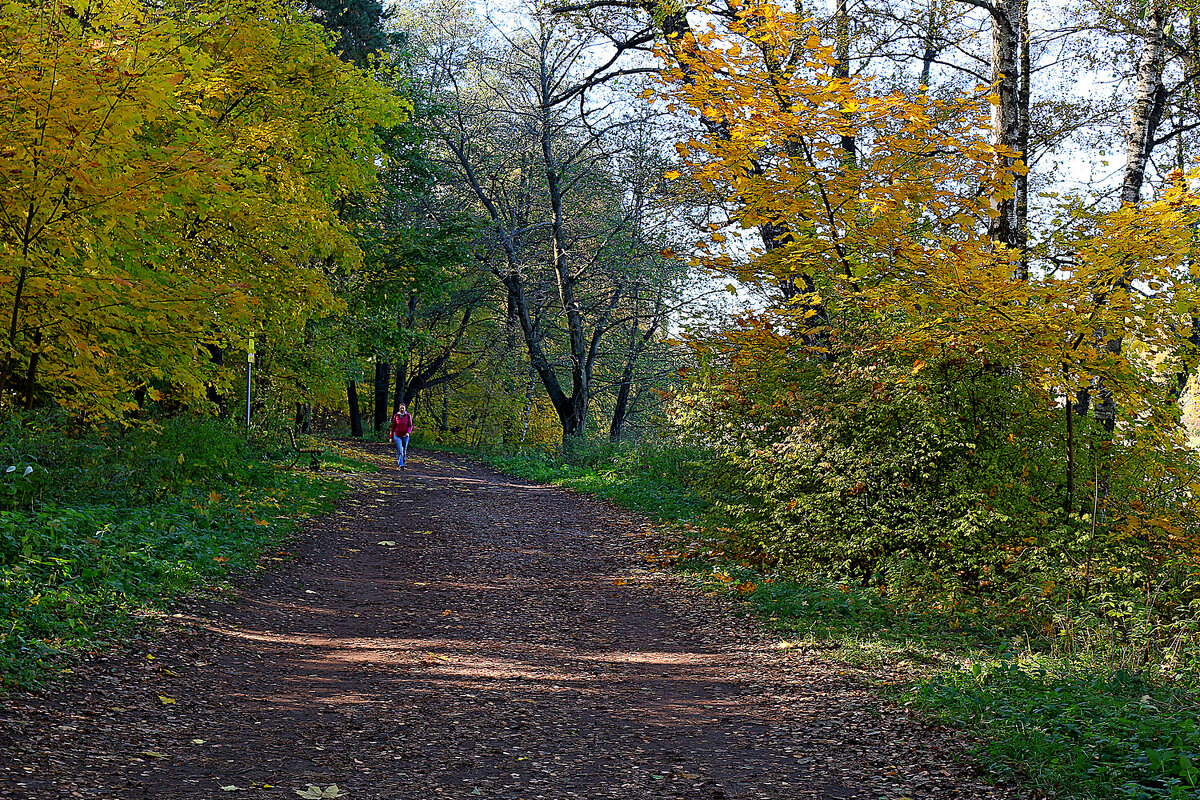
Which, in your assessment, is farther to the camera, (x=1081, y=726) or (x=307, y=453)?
(x=307, y=453)

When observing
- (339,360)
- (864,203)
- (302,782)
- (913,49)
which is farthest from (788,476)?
(339,360)

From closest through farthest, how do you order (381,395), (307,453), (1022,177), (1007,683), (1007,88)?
(1007,683)
(1007,88)
(1022,177)
(307,453)
(381,395)

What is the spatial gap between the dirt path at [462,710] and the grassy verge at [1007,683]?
0.91ft

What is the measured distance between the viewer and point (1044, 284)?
7.29 meters

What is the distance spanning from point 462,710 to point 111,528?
4.02m

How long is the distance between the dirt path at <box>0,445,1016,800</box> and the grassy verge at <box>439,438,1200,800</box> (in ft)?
0.91

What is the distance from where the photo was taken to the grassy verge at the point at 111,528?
550 cm

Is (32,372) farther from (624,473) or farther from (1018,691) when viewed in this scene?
(624,473)

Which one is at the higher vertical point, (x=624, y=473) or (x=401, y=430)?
(x=401, y=430)

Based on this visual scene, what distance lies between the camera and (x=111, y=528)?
7418 millimetres

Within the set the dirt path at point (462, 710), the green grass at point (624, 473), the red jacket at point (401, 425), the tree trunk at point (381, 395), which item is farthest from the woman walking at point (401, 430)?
the tree trunk at point (381, 395)

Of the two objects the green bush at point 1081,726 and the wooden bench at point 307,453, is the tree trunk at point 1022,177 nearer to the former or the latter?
the green bush at point 1081,726

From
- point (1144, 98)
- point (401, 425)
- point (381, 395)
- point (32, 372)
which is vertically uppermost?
point (1144, 98)

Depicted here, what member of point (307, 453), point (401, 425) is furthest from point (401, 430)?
point (307, 453)
